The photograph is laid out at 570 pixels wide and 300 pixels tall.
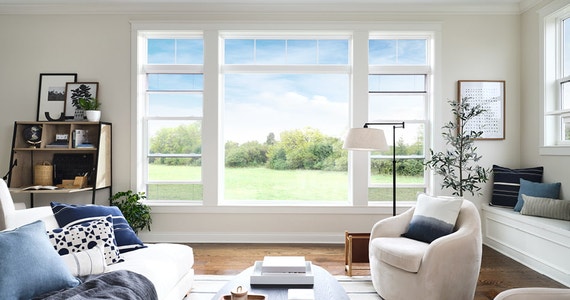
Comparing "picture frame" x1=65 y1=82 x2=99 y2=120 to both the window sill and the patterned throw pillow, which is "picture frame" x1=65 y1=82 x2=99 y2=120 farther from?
the window sill

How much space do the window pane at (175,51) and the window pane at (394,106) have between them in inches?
89.8

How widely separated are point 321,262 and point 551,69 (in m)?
3.38

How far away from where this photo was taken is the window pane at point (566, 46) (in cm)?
382

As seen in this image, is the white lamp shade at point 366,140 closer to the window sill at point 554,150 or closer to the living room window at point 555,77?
the window sill at point 554,150

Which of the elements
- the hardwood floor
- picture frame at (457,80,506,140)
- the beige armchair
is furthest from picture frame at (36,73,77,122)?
picture frame at (457,80,506,140)

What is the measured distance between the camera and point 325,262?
12.0 ft

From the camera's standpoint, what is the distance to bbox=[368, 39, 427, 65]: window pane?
447 centimetres

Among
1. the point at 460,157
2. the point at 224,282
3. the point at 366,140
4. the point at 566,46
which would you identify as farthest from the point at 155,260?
the point at 566,46

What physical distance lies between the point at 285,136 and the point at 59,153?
2770 mm

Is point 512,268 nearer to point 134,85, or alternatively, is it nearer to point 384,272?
point 384,272

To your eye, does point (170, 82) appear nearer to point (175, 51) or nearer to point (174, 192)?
point (175, 51)

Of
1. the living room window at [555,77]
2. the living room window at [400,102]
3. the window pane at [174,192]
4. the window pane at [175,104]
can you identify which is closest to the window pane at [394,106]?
the living room window at [400,102]

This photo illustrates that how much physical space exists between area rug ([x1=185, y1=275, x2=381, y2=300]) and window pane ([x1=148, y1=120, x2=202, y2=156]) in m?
1.81

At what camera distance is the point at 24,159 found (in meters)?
4.16
